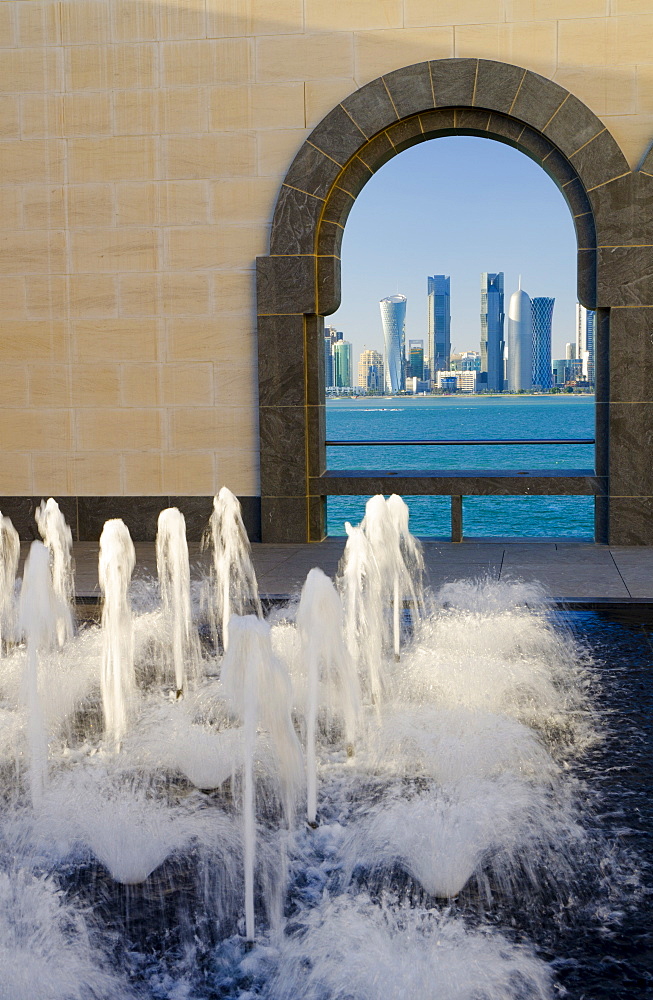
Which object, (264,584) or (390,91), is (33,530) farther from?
(390,91)

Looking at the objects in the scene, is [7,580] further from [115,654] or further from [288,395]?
[115,654]

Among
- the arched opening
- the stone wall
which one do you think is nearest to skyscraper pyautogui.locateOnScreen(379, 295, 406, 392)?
the arched opening

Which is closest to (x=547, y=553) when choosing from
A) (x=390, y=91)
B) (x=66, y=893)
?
(x=390, y=91)

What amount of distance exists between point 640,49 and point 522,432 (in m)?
68.9

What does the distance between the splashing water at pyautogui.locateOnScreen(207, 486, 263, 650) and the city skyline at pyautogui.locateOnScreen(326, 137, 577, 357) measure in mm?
76577

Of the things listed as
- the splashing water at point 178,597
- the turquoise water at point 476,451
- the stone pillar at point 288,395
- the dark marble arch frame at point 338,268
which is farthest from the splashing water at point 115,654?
the turquoise water at point 476,451

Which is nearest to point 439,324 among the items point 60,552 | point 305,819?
point 60,552

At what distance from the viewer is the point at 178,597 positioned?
306 inches

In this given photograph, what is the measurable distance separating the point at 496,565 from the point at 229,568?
2512mm

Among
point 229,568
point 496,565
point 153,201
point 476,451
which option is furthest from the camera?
point 476,451

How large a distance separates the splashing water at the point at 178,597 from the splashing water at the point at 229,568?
23 centimetres

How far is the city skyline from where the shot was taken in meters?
86.6

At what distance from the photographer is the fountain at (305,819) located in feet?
10.4

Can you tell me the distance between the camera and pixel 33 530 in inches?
460
